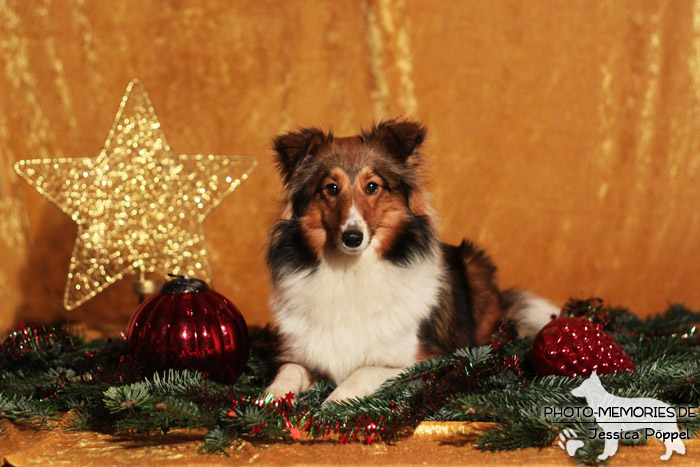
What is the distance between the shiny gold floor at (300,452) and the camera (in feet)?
6.53

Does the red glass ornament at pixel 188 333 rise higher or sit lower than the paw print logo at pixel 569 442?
higher

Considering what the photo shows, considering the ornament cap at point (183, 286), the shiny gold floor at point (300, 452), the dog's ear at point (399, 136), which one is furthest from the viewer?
the dog's ear at point (399, 136)

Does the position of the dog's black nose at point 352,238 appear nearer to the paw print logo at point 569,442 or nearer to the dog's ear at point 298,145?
the dog's ear at point 298,145

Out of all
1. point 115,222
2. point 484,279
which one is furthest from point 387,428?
point 115,222

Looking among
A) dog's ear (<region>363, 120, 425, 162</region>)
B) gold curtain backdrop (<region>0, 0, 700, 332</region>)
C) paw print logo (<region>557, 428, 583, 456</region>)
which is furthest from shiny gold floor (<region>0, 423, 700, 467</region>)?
gold curtain backdrop (<region>0, 0, 700, 332</region>)

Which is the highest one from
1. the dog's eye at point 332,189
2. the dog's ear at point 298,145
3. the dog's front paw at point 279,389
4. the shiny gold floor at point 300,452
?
the dog's ear at point 298,145

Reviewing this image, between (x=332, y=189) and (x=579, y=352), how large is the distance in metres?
1.11

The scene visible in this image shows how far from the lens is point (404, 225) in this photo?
2.72 metres

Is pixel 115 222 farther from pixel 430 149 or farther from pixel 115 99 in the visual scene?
pixel 430 149

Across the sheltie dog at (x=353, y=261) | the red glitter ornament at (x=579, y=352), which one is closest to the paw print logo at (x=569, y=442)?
the red glitter ornament at (x=579, y=352)

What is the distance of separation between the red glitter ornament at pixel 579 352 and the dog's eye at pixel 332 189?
0.98 meters

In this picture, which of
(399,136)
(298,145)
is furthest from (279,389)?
(399,136)

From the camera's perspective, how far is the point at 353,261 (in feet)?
8.82

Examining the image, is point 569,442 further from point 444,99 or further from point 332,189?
point 444,99
